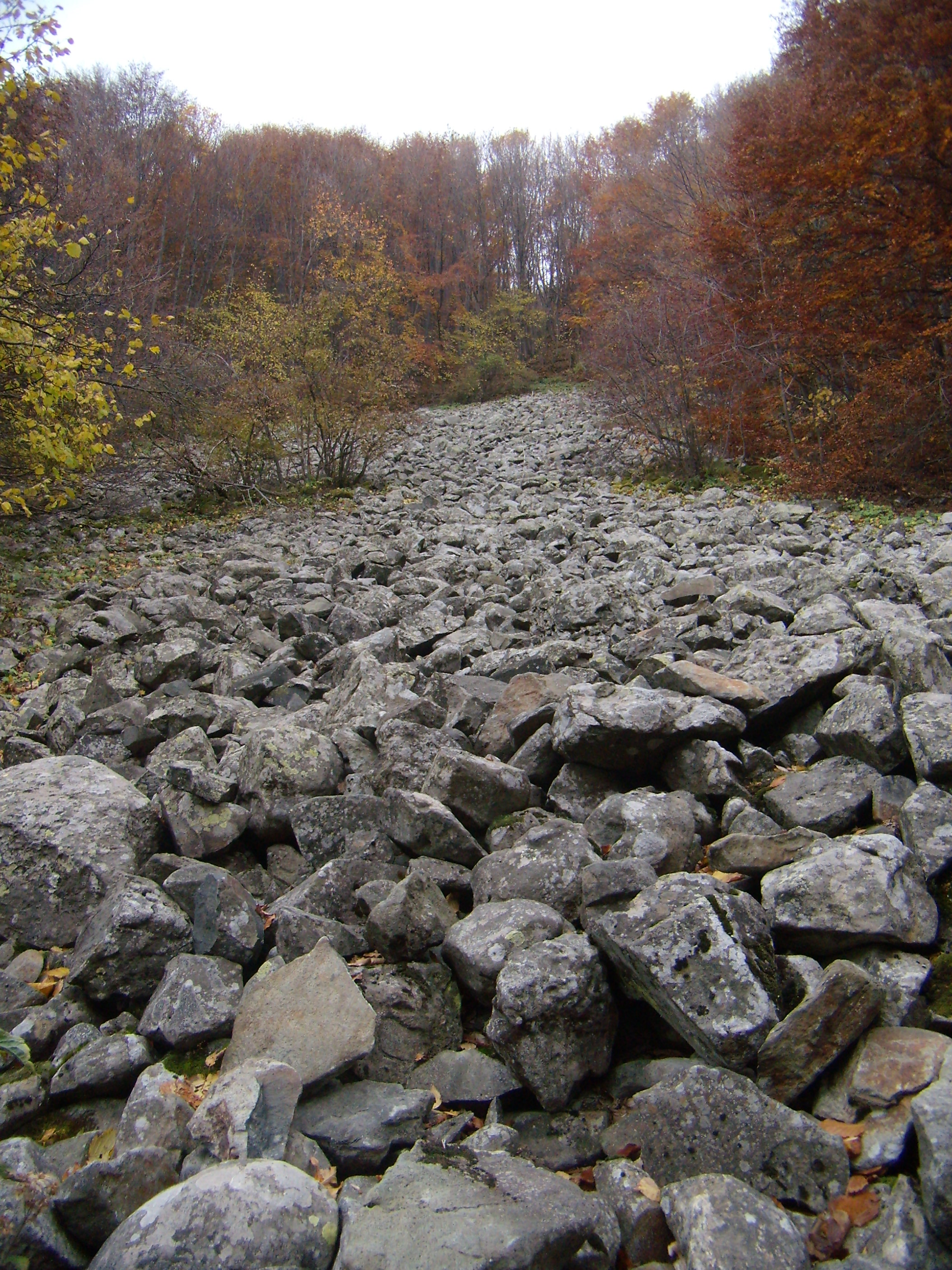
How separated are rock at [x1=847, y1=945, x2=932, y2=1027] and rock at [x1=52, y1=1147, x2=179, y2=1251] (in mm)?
1797

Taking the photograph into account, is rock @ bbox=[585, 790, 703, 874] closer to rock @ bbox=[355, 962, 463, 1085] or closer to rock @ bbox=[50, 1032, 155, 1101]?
rock @ bbox=[355, 962, 463, 1085]

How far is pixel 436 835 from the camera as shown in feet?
10.00

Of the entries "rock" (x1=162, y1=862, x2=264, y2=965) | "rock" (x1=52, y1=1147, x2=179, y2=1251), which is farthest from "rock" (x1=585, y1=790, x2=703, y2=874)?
"rock" (x1=52, y1=1147, x2=179, y2=1251)

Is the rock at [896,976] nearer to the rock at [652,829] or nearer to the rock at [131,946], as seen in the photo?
the rock at [652,829]

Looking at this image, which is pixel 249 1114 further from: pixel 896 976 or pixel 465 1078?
pixel 896 976

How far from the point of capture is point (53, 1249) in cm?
164

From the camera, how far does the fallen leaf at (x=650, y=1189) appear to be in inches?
64.6

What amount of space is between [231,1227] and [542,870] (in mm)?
1411

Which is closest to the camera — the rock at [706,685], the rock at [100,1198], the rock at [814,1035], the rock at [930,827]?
the rock at [100,1198]

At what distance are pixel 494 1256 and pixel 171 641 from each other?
16.3 ft

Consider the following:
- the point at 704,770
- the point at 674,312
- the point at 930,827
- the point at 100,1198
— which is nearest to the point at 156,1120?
the point at 100,1198

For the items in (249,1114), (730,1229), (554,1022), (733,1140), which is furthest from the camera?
(554,1022)

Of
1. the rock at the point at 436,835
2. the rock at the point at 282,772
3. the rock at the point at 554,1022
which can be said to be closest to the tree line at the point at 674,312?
the rock at the point at 282,772

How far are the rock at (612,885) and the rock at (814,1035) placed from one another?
60 cm
